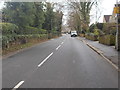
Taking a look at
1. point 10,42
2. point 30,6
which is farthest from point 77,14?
point 10,42

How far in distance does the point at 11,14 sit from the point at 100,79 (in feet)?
57.0

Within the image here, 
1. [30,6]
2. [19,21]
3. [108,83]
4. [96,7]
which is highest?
[96,7]

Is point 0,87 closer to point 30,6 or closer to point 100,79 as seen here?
point 100,79

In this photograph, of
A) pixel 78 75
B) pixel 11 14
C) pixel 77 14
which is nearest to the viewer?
pixel 78 75

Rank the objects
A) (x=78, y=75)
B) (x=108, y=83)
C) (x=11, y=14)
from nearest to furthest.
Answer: (x=108, y=83), (x=78, y=75), (x=11, y=14)

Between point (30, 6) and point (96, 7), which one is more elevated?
point (96, 7)

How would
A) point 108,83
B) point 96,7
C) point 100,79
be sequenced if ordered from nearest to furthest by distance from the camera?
1. point 108,83
2. point 100,79
3. point 96,7

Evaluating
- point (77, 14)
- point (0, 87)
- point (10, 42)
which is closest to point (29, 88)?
point (0, 87)

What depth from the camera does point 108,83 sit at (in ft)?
20.8

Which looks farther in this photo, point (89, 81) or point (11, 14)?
point (11, 14)

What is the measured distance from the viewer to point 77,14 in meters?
55.3

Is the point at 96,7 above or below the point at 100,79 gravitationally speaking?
above

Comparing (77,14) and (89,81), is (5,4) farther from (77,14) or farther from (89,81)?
(77,14)

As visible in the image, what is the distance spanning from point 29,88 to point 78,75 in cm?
237
